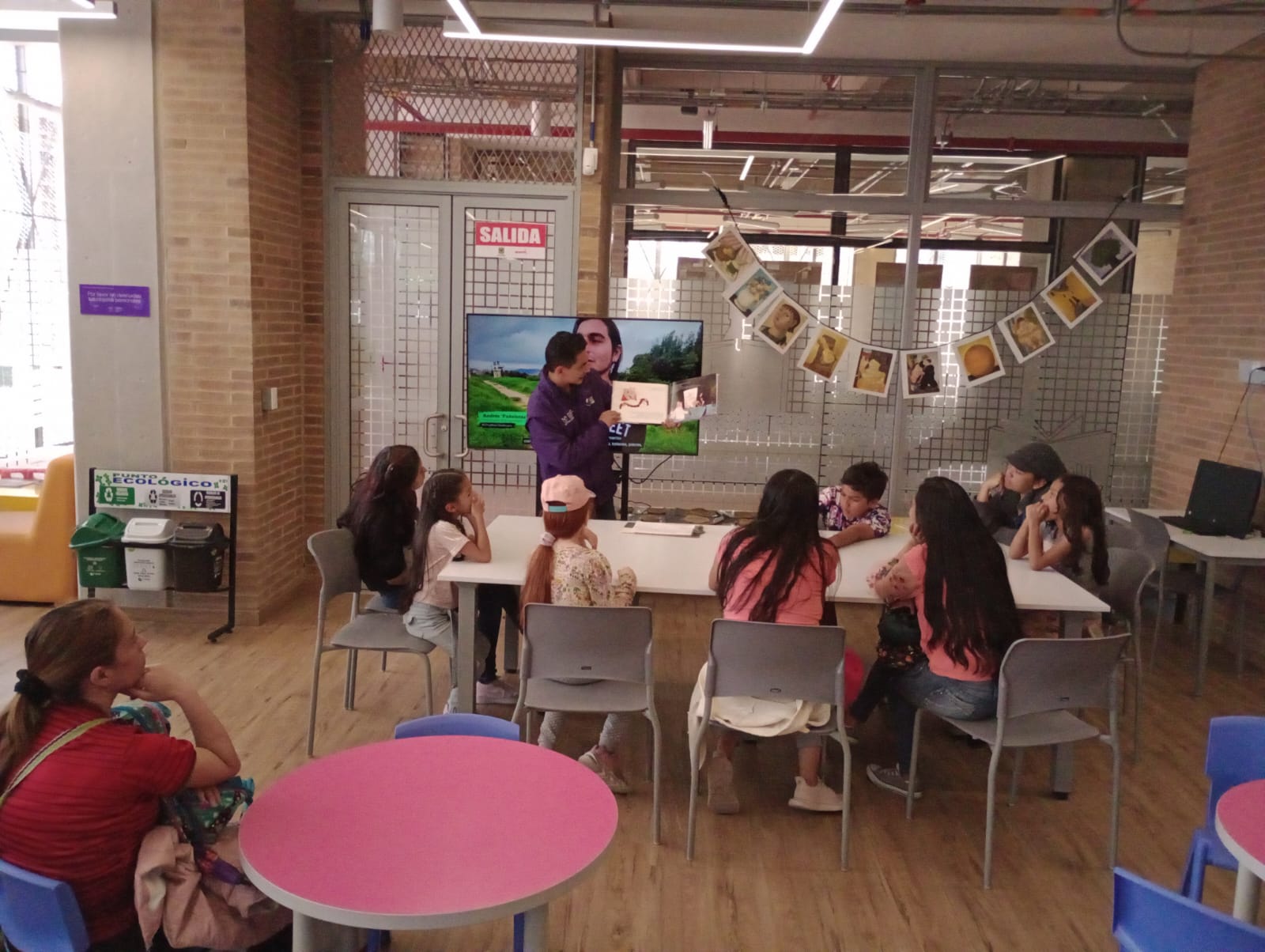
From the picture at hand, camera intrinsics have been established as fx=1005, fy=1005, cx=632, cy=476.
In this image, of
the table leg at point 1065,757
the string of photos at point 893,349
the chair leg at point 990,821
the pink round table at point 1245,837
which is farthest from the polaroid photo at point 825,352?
the pink round table at point 1245,837

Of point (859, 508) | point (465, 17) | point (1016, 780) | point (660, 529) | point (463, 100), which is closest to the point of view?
point (1016, 780)

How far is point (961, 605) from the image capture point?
3.43m

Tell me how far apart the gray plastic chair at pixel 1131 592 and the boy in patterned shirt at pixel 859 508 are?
1.00 m

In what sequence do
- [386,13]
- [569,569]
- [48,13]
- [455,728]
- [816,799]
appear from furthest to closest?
[48,13] → [386,13] → [816,799] → [569,569] → [455,728]

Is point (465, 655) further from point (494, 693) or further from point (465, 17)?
point (465, 17)

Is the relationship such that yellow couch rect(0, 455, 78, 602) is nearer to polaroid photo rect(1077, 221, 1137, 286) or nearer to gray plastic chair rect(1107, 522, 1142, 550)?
gray plastic chair rect(1107, 522, 1142, 550)

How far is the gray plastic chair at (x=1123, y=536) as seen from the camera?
201 inches

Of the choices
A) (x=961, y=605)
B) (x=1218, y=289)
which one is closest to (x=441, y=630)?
(x=961, y=605)

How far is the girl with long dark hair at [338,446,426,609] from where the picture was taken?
4.18 m

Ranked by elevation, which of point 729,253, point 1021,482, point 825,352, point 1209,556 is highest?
point 729,253

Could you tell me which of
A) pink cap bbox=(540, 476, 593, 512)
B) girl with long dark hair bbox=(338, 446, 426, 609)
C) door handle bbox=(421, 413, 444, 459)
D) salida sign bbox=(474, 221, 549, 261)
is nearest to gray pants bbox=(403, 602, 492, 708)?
girl with long dark hair bbox=(338, 446, 426, 609)

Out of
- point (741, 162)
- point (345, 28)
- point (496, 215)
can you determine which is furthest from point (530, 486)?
point (345, 28)

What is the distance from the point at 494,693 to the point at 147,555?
217cm

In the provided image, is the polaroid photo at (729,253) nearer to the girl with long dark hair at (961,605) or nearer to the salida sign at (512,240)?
the salida sign at (512,240)
